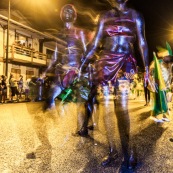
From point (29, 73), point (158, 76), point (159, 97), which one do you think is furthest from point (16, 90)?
point (29, 73)

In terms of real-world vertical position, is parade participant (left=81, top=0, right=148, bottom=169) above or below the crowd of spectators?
above

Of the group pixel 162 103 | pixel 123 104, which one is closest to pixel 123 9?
pixel 123 104

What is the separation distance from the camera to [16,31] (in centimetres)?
2573

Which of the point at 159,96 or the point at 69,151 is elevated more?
the point at 159,96

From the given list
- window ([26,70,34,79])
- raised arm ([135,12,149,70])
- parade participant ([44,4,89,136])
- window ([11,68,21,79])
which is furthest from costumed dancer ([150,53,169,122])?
window ([26,70,34,79])

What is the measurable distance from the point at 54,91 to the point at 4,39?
21862 mm

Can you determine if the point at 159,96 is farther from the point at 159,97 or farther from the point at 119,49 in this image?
the point at 119,49

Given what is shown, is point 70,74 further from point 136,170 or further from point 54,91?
point 136,170

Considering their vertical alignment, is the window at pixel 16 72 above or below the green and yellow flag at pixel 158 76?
above

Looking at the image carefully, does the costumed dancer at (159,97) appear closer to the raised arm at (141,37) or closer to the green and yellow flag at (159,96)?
the green and yellow flag at (159,96)

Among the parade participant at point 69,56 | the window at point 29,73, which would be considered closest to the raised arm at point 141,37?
the parade participant at point 69,56

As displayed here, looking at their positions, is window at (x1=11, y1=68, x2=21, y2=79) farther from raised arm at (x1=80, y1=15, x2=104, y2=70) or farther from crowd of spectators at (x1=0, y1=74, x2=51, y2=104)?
raised arm at (x1=80, y1=15, x2=104, y2=70)

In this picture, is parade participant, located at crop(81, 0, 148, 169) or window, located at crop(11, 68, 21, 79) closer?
parade participant, located at crop(81, 0, 148, 169)

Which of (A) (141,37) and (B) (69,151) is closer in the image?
(A) (141,37)
